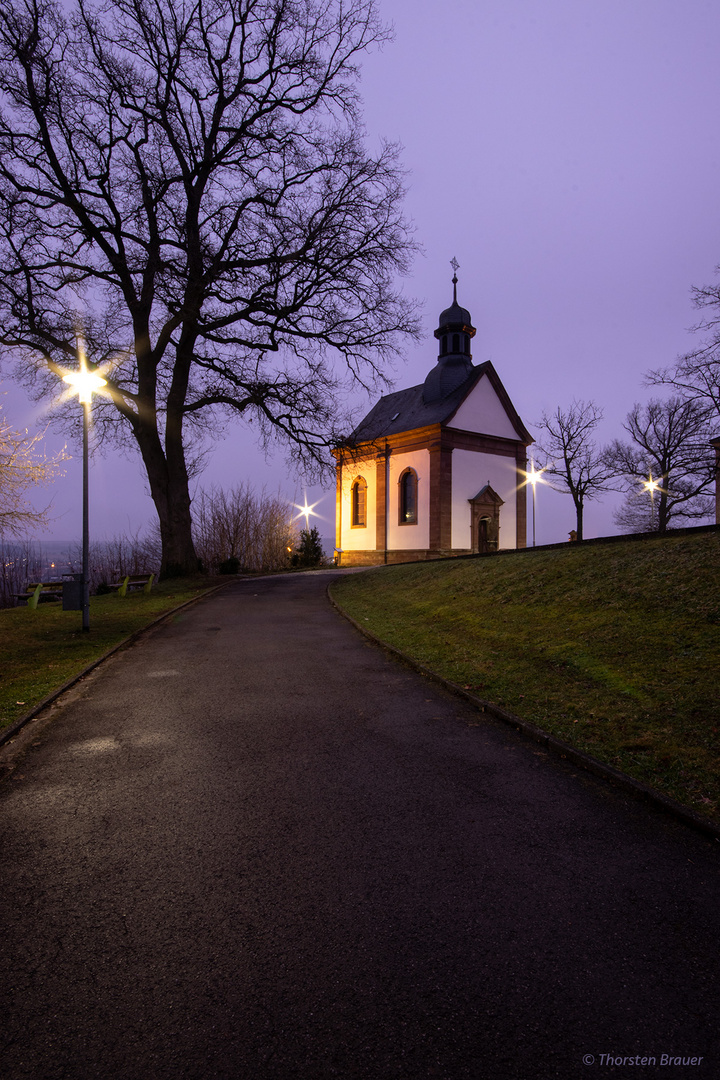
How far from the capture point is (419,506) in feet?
113

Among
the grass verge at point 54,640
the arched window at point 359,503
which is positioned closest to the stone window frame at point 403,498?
the arched window at point 359,503

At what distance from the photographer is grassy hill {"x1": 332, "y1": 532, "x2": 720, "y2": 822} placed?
201 inches

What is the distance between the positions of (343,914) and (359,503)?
36.6 m

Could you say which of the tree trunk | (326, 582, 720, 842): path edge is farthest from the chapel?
(326, 582, 720, 842): path edge

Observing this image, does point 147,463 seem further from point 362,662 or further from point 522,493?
point 522,493

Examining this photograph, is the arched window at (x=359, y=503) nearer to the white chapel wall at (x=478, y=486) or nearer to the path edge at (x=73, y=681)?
the white chapel wall at (x=478, y=486)

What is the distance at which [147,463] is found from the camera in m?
23.4

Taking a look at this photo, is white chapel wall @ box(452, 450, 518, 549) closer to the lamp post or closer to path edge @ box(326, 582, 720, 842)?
the lamp post

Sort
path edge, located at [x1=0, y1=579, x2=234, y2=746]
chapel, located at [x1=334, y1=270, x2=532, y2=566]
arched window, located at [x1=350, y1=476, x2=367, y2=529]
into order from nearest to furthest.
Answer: path edge, located at [x1=0, y1=579, x2=234, y2=746] → chapel, located at [x1=334, y1=270, x2=532, y2=566] → arched window, located at [x1=350, y1=476, x2=367, y2=529]

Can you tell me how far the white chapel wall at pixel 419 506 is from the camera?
33.9m

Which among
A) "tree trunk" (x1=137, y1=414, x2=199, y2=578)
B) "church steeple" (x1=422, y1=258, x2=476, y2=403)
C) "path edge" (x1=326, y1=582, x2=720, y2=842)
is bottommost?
"path edge" (x1=326, y1=582, x2=720, y2=842)

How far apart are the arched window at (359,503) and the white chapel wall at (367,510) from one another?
0.21 m

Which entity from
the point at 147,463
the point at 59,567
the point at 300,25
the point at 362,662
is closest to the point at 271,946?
the point at 362,662

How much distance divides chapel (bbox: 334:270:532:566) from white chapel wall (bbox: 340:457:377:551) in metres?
0.06
